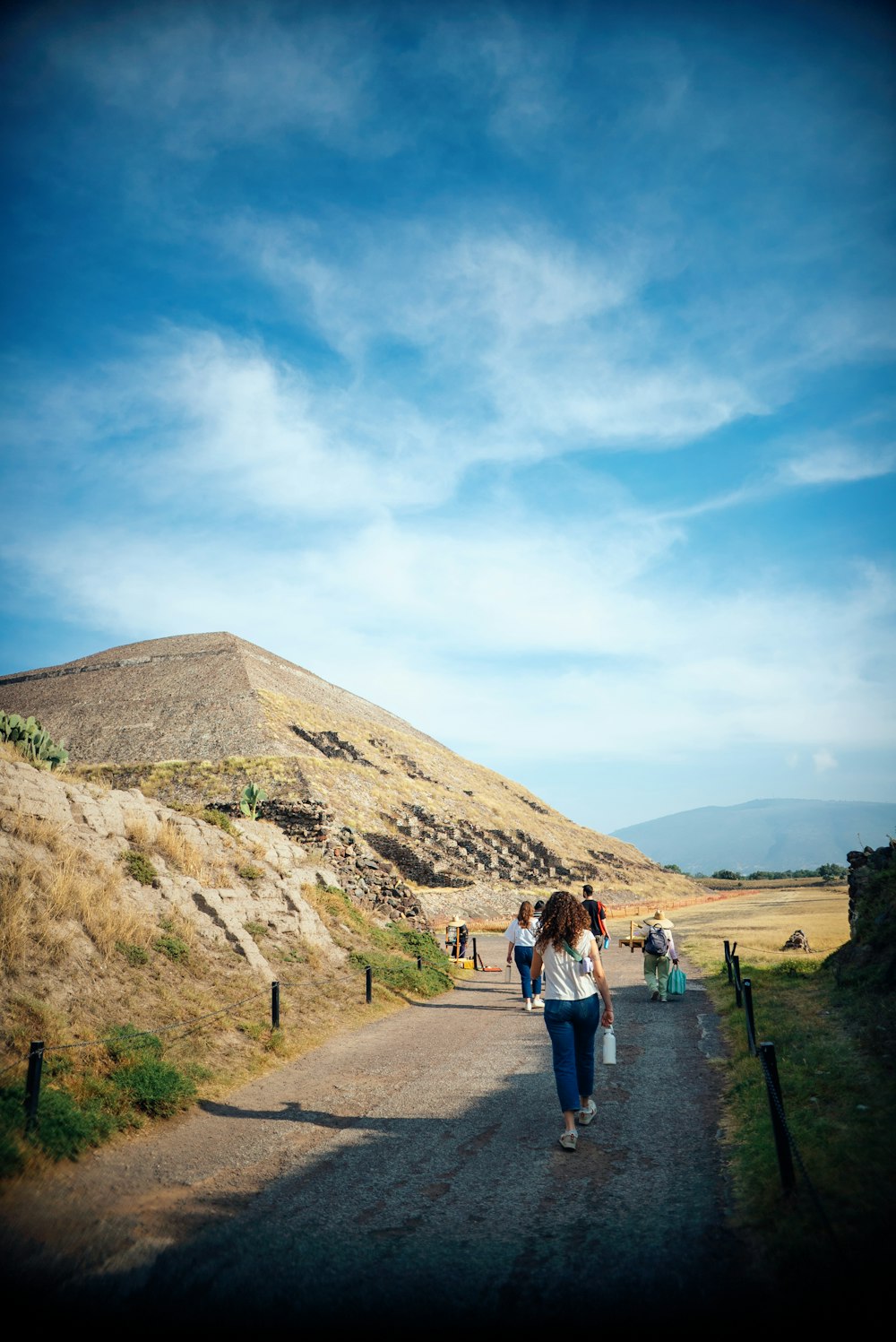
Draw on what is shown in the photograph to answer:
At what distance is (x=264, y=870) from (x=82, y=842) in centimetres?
534

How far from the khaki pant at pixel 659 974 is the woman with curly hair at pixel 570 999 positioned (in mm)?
8235

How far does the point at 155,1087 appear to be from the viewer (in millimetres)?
8047

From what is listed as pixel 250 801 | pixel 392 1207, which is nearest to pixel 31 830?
pixel 392 1207

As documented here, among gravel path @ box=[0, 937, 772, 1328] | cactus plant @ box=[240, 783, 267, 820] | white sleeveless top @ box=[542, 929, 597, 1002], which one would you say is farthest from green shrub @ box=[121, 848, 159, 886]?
cactus plant @ box=[240, 783, 267, 820]

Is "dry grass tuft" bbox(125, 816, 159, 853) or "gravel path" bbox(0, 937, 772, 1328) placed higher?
"dry grass tuft" bbox(125, 816, 159, 853)

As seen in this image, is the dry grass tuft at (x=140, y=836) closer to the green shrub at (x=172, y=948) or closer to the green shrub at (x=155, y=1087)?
the green shrub at (x=172, y=948)

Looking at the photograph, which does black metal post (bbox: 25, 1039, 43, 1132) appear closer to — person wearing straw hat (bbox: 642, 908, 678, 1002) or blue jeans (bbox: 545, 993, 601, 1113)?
blue jeans (bbox: 545, 993, 601, 1113)

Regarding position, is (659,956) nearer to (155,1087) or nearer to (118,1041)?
(155,1087)

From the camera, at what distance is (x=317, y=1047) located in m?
11.3

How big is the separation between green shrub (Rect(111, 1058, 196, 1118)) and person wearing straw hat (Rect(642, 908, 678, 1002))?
9002mm

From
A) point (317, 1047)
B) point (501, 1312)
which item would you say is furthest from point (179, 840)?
point (501, 1312)

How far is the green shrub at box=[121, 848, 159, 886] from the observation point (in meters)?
13.2

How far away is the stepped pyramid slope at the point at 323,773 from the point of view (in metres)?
43.6

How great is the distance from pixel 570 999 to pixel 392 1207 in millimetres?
2122
